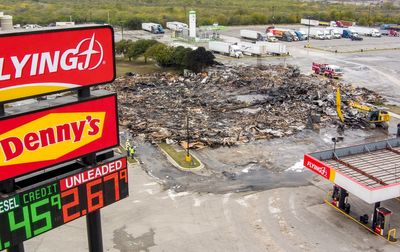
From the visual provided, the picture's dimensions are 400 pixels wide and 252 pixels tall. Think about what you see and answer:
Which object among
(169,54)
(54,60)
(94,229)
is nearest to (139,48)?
(169,54)

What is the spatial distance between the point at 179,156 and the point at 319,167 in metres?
11.3

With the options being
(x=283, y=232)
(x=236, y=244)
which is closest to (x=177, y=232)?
(x=236, y=244)

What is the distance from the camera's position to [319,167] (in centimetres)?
2491

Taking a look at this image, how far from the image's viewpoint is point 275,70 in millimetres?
65188

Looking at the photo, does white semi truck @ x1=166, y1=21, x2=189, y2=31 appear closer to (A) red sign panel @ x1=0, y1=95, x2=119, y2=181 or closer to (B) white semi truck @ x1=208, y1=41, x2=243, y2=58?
(B) white semi truck @ x1=208, y1=41, x2=243, y2=58

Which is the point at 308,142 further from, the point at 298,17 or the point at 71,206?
the point at 298,17

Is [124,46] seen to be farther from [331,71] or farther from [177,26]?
[177,26]

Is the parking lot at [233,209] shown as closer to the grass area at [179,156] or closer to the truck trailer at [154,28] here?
the grass area at [179,156]

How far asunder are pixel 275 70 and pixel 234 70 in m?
5.95

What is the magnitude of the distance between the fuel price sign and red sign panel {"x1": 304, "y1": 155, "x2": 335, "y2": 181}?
12980 mm

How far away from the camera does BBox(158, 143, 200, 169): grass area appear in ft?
103

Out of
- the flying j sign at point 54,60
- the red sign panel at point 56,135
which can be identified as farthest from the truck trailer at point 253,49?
the flying j sign at point 54,60

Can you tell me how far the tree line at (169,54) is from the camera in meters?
62.8

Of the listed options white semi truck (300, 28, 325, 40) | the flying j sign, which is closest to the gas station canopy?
the flying j sign
